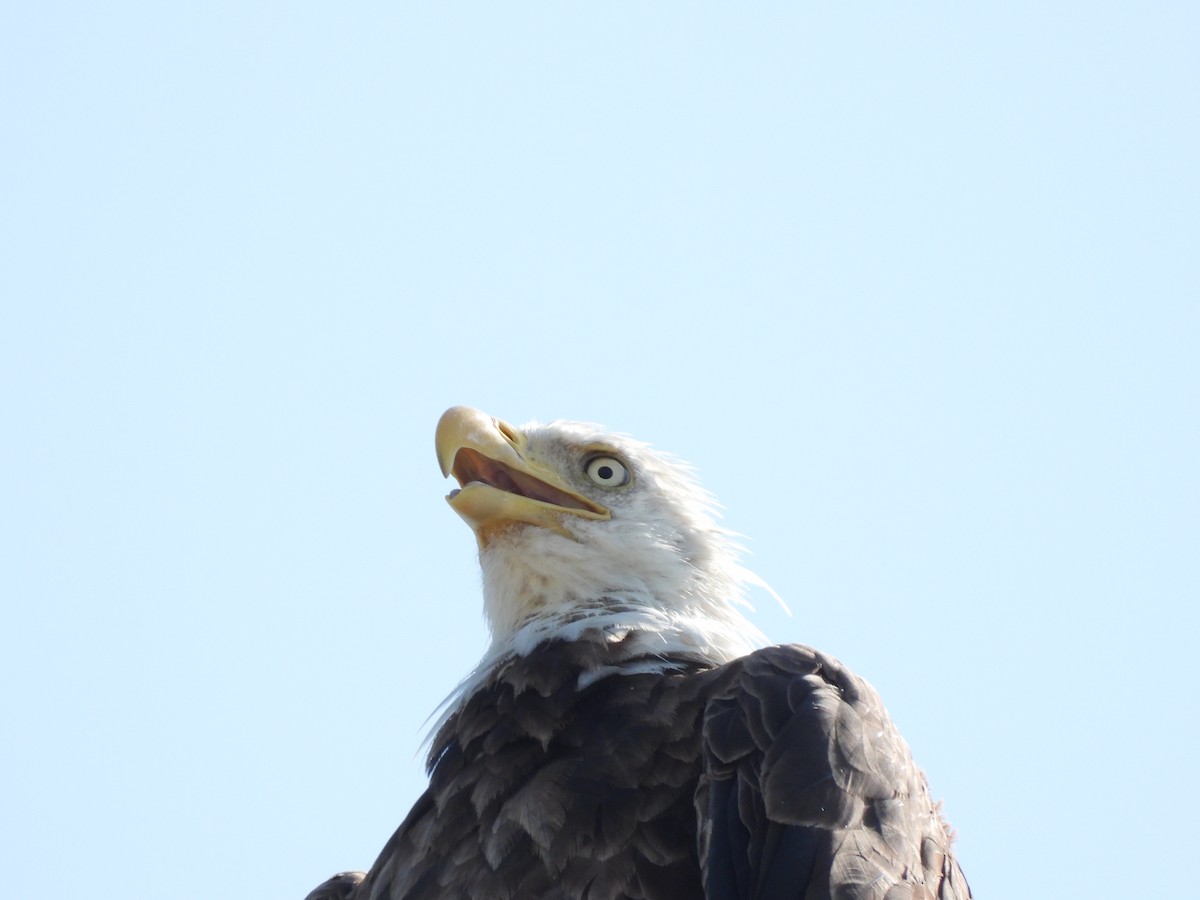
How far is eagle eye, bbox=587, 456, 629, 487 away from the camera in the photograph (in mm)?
7316

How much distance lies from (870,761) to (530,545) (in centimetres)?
201

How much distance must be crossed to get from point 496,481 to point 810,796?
2.44m

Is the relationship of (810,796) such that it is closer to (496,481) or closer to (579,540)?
(579,540)

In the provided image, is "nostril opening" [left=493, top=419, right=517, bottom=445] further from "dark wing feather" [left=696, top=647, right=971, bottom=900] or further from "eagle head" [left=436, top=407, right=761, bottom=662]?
"dark wing feather" [left=696, top=647, right=971, bottom=900]

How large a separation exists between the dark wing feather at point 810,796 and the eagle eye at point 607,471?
1.75 metres

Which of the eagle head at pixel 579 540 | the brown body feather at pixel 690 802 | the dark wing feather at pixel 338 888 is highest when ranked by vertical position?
the eagle head at pixel 579 540

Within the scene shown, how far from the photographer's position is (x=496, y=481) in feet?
23.7

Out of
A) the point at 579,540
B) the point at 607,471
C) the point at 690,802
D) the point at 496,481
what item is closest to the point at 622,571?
the point at 579,540

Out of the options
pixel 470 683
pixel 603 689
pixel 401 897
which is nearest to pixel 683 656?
pixel 603 689

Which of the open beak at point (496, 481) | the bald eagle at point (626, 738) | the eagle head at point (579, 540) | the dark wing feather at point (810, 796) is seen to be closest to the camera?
the dark wing feather at point (810, 796)

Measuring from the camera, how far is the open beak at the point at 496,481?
6992 mm

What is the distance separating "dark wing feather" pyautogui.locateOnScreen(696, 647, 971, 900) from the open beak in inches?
62.3

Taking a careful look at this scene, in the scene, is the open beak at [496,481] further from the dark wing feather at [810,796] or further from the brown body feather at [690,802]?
the dark wing feather at [810,796]

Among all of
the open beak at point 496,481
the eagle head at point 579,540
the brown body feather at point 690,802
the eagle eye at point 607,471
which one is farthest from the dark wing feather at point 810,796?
the eagle eye at point 607,471
